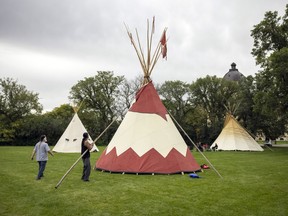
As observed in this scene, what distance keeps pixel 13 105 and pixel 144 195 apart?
3989cm

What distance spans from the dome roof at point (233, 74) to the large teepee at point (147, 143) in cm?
6782

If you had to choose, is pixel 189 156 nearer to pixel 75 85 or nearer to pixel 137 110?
pixel 137 110

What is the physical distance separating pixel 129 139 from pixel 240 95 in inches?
1265

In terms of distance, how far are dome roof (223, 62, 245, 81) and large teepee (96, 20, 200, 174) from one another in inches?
2670

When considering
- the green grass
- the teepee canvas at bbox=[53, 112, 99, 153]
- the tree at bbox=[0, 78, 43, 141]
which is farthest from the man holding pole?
the tree at bbox=[0, 78, 43, 141]

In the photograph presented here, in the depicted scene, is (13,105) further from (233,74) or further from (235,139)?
(233,74)

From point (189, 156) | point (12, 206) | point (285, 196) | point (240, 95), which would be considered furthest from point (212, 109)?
point (12, 206)

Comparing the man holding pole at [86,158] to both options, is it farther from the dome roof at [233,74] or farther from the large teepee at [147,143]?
the dome roof at [233,74]

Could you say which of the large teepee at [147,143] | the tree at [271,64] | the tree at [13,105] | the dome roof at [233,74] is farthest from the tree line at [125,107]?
the dome roof at [233,74]

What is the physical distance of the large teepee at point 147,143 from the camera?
11758 mm

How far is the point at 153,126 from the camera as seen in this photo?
12820 mm

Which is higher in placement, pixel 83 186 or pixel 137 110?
pixel 137 110

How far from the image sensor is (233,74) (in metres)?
80.0

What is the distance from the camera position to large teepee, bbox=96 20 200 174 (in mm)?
11758
